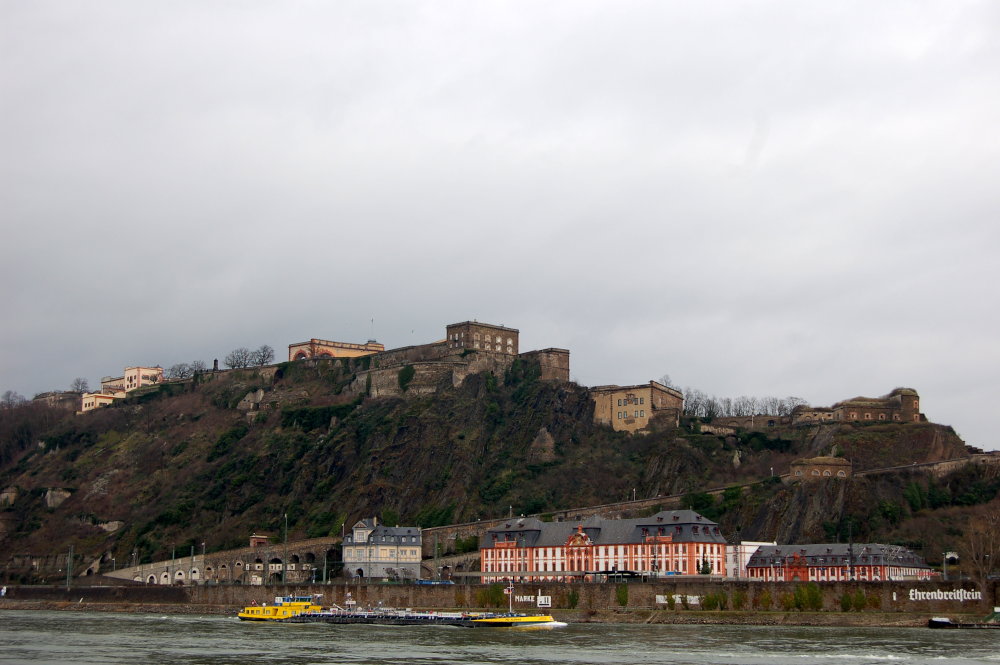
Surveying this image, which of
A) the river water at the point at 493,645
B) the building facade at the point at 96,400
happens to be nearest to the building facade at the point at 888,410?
the river water at the point at 493,645

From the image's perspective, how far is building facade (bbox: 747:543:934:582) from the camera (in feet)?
316

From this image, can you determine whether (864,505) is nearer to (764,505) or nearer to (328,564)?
(764,505)

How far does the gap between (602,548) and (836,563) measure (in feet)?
67.0

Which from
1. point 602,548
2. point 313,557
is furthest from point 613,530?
point 313,557

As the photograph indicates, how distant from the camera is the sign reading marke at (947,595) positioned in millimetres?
80125

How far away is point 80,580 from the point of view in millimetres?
134375

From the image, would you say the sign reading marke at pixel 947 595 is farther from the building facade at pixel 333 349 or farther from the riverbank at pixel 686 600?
the building facade at pixel 333 349

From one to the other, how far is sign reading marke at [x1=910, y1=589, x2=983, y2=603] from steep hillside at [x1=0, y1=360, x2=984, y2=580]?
28.3 meters

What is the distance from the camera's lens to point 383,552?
12050 centimetres

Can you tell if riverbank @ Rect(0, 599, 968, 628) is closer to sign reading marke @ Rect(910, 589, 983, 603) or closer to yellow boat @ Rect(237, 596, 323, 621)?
sign reading marke @ Rect(910, 589, 983, 603)

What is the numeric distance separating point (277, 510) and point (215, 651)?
245 ft

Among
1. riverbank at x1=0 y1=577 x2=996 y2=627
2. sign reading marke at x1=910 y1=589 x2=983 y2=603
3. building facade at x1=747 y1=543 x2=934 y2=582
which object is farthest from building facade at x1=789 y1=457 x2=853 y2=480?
sign reading marke at x1=910 y1=589 x2=983 y2=603

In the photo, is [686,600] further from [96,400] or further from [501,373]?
[96,400]

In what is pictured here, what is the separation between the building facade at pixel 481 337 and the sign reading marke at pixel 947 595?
79245 mm
